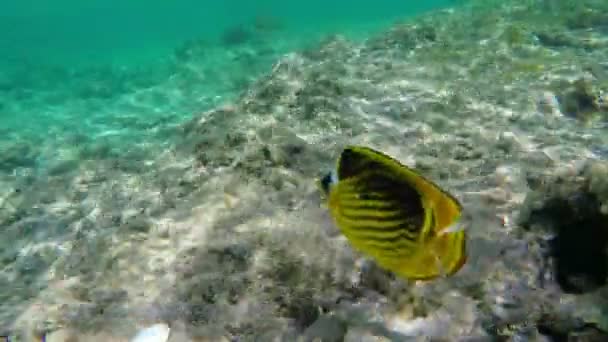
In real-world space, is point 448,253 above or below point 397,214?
below

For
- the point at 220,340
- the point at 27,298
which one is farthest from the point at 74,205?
the point at 220,340

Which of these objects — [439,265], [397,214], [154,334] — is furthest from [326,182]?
[154,334]

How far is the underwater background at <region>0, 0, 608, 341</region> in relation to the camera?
271 cm

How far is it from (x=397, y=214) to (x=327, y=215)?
2.37m

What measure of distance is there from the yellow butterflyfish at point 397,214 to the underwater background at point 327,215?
146 centimetres

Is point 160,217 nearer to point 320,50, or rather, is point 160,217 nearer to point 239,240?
point 239,240

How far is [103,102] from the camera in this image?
54.1 feet

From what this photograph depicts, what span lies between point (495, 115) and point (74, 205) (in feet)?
18.0

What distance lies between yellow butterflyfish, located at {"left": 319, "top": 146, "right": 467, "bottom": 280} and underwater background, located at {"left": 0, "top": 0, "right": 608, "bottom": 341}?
1.46 metres

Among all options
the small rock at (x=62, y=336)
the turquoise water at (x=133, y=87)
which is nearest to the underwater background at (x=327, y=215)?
the small rock at (x=62, y=336)

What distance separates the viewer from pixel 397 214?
129 centimetres

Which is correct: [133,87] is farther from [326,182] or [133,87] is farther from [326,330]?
[326,182]

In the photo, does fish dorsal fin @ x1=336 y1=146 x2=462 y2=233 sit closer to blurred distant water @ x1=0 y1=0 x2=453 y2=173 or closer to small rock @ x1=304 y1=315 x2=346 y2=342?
small rock @ x1=304 y1=315 x2=346 y2=342

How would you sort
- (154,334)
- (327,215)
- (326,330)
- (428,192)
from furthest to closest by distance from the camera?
(327,215)
(154,334)
(326,330)
(428,192)
